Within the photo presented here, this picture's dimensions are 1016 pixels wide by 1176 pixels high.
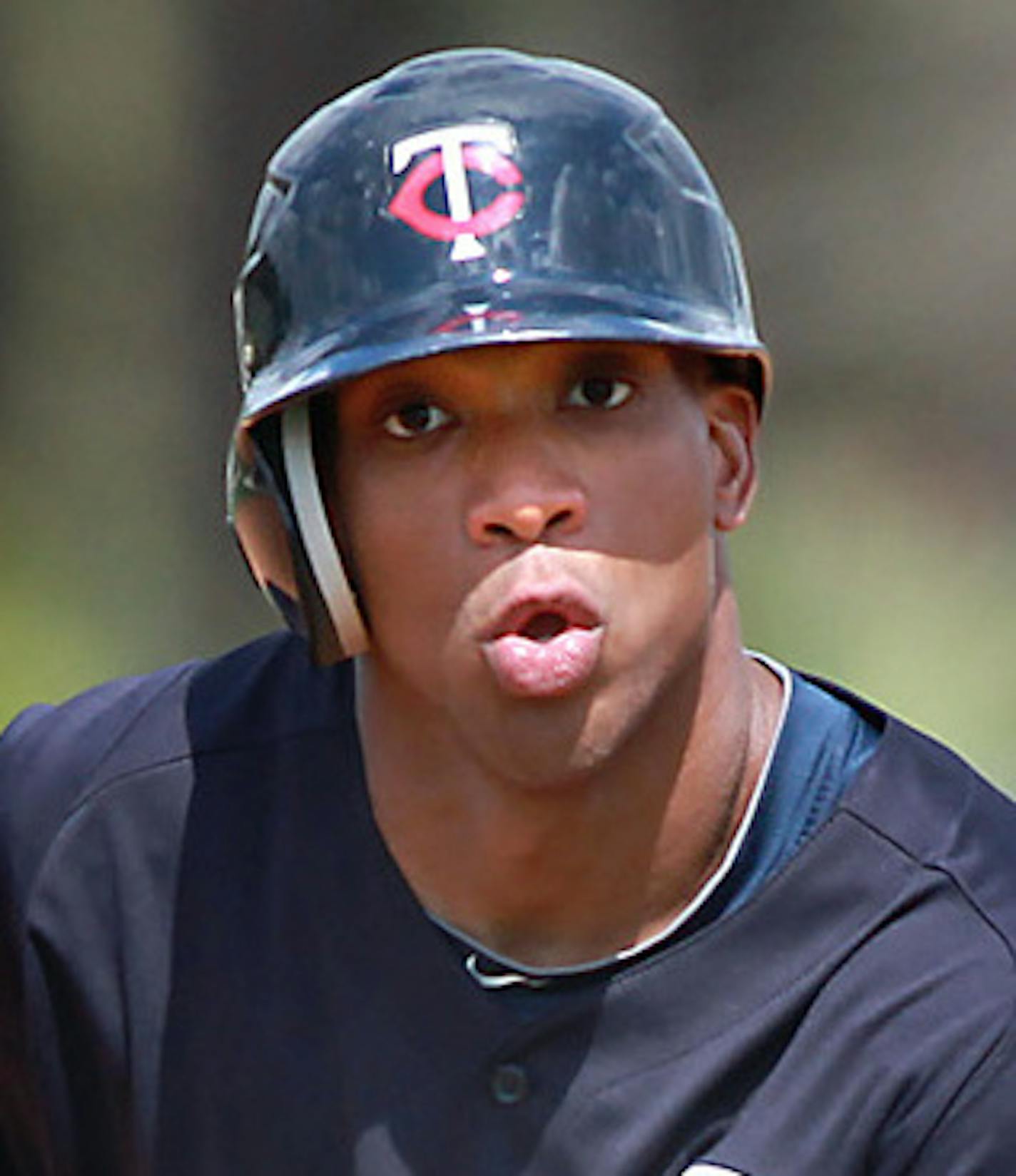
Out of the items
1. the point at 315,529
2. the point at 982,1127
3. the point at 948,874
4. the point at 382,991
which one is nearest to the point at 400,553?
the point at 315,529

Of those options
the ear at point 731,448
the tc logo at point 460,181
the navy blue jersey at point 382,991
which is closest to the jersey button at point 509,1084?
the navy blue jersey at point 382,991

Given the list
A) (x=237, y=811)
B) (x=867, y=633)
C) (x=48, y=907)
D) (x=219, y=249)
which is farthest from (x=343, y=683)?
(x=219, y=249)

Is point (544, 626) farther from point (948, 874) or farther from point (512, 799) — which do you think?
point (948, 874)

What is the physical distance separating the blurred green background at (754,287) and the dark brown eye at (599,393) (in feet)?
9.65

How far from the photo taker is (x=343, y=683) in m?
2.45

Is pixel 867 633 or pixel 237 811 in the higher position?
pixel 237 811

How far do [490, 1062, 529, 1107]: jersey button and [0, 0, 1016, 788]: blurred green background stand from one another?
2.85 metres

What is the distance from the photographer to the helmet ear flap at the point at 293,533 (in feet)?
7.22

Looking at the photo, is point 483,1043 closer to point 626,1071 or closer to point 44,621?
point 626,1071

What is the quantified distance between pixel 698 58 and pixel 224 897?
334cm

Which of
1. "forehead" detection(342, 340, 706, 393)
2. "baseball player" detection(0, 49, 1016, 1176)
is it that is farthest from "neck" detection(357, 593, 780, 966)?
"forehead" detection(342, 340, 706, 393)

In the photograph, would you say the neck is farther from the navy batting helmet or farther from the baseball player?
the navy batting helmet

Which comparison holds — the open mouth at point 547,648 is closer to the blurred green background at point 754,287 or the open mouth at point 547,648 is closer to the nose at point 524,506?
the nose at point 524,506

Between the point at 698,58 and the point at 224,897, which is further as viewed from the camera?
the point at 698,58
